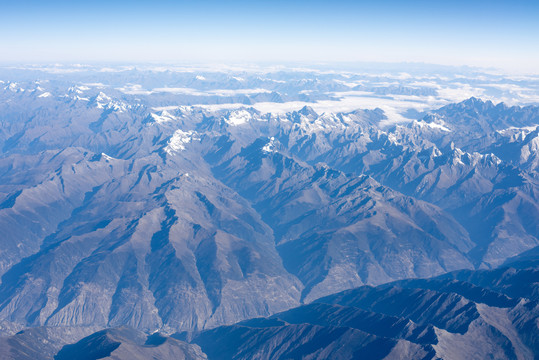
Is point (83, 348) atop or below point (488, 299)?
below

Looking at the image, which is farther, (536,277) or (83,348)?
(536,277)

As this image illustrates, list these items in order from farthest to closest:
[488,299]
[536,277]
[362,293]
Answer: [362,293]
[536,277]
[488,299]

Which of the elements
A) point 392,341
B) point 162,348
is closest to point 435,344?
point 392,341

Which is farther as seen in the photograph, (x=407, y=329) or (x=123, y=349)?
(x=407, y=329)

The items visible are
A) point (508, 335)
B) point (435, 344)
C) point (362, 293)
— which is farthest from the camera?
point (362, 293)

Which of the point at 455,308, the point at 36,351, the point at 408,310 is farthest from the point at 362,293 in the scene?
the point at 36,351

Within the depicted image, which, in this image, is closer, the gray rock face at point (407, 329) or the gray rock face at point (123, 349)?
the gray rock face at point (407, 329)

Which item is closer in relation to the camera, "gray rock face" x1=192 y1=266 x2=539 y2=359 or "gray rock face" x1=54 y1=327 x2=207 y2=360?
"gray rock face" x1=192 y1=266 x2=539 y2=359

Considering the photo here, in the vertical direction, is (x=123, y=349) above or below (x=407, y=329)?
below

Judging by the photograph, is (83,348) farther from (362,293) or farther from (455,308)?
(455,308)
